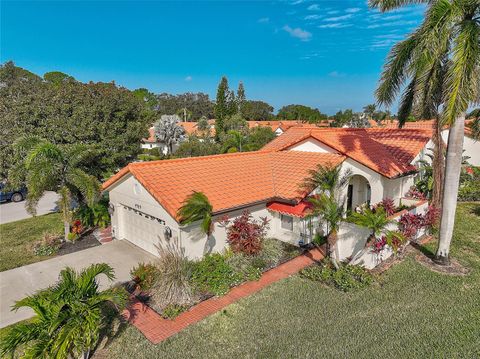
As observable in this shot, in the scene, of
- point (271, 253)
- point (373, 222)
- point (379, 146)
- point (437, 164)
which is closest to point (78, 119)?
point (271, 253)

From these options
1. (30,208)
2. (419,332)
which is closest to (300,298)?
(419,332)

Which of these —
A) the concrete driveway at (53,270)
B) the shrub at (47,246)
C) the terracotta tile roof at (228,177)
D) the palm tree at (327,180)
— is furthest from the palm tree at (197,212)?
the shrub at (47,246)

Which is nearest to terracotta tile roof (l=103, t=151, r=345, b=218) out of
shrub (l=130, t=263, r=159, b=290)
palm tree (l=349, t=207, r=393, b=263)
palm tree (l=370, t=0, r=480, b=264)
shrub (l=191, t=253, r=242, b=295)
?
shrub (l=191, t=253, r=242, b=295)

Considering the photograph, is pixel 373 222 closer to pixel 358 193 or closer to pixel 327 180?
pixel 327 180

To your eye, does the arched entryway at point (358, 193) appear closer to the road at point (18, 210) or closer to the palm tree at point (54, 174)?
the palm tree at point (54, 174)

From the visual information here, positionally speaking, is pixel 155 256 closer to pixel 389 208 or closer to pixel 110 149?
pixel 110 149
